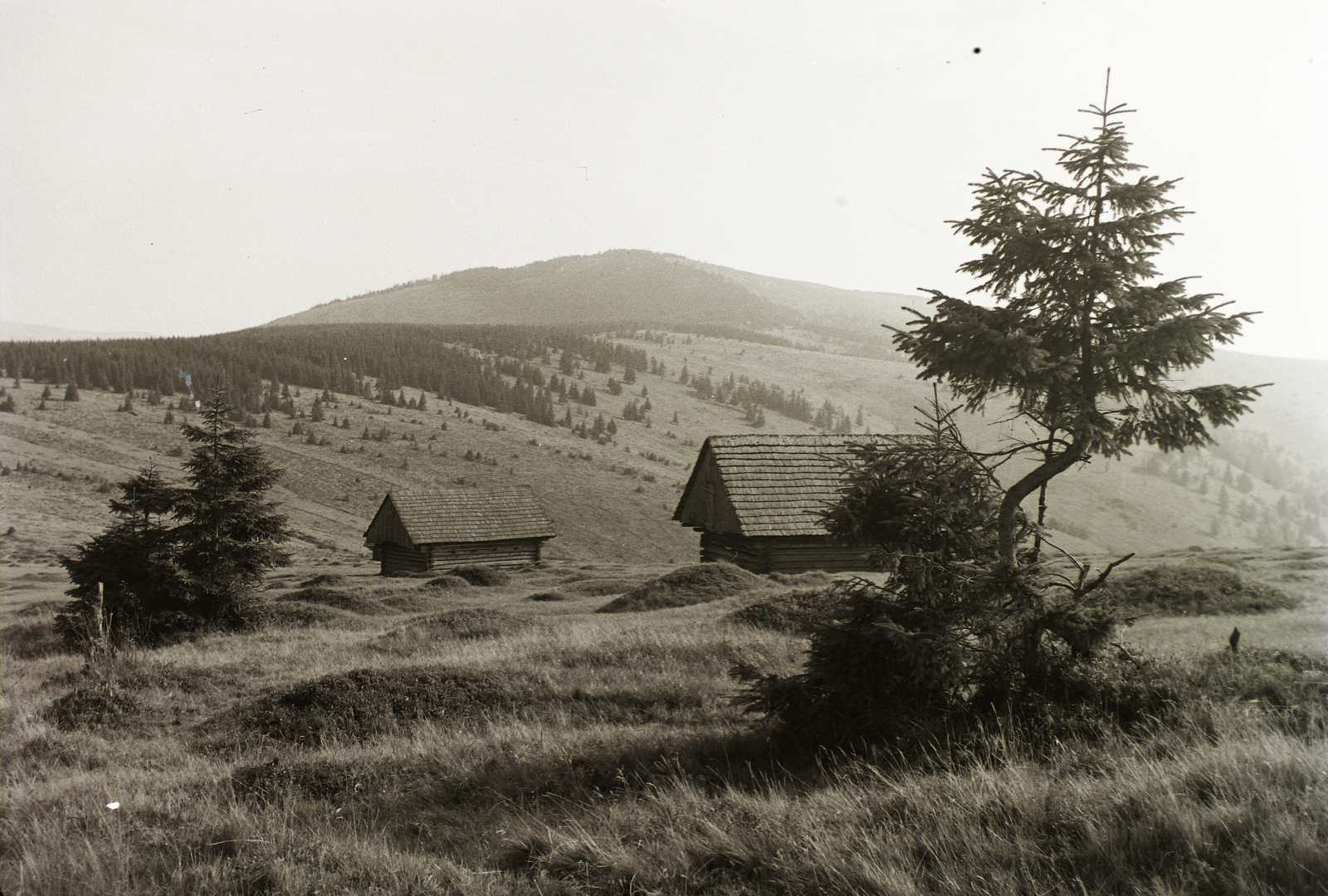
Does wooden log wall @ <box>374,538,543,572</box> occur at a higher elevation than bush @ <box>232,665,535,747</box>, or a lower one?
lower

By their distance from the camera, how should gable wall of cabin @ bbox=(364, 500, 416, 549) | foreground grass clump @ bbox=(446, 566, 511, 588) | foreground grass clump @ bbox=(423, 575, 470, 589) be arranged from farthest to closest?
gable wall of cabin @ bbox=(364, 500, 416, 549) < foreground grass clump @ bbox=(446, 566, 511, 588) < foreground grass clump @ bbox=(423, 575, 470, 589)

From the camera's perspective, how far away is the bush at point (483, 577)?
34.7 metres

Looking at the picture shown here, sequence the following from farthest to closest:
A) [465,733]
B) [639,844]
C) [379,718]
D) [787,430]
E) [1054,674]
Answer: [787,430]
[379,718]
[465,733]
[1054,674]
[639,844]

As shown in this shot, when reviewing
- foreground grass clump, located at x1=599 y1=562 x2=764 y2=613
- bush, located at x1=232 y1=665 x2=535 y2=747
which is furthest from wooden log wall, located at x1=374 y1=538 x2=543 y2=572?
bush, located at x1=232 y1=665 x2=535 y2=747

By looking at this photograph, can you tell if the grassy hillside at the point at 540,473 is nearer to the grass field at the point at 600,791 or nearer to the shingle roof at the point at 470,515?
the shingle roof at the point at 470,515

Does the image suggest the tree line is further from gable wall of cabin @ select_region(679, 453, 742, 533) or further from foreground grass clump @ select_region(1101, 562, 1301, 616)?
foreground grass clump @ select_region(1101, 562, 1301, 616)

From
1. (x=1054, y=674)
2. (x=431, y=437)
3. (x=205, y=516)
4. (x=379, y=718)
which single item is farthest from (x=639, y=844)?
(x=431, y=437)

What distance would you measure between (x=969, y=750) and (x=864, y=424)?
91.0 metres

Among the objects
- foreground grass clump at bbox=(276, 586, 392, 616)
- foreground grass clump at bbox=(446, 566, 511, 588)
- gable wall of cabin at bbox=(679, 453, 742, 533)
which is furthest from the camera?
foreground grass clump at bbox=(446, 566, 511, 588)

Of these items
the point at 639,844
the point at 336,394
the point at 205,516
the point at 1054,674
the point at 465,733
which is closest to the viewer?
the point at 639,844

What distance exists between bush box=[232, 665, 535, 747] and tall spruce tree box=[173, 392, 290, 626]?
37.2 feet

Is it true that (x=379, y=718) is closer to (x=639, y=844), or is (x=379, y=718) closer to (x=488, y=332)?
(x=639, y=844)

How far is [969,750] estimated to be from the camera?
6.86 meters

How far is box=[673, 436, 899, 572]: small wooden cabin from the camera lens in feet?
95.2
